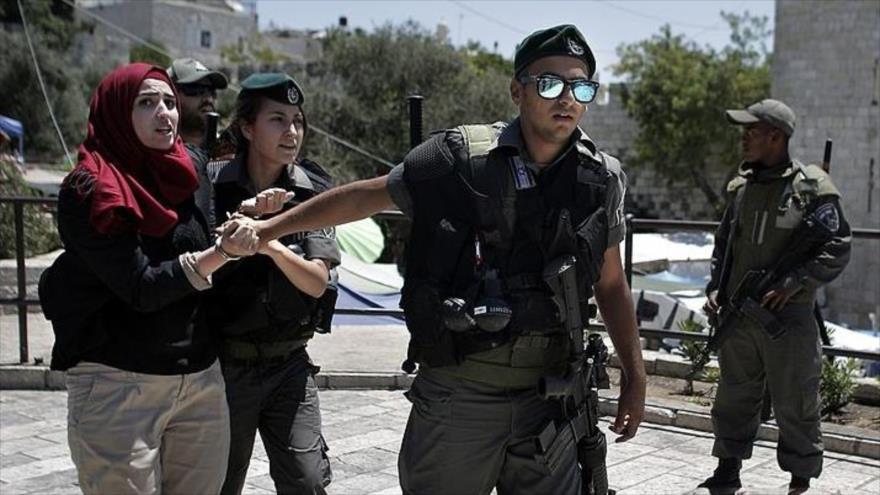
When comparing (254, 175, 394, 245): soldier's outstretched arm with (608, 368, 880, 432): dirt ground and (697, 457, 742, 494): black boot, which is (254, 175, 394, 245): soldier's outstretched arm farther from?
(608, 368, 880, 432): dirt ground

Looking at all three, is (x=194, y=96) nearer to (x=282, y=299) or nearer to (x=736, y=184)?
(x=282, y=299)

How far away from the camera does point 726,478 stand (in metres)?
5.08

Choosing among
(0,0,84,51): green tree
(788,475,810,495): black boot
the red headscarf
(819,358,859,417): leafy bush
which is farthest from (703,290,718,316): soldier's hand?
(0,0,84,51): green tree

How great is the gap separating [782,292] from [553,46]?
7.93 feet

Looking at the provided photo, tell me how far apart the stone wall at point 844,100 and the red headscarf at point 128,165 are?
25496 mm

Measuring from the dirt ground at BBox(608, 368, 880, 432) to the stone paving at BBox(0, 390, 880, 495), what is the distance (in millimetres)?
438

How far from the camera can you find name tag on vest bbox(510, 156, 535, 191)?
9.61ft

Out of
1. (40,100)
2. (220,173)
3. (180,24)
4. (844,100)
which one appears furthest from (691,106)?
(180,24)

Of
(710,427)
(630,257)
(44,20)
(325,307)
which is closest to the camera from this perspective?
(325,307)

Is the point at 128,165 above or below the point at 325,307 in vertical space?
above

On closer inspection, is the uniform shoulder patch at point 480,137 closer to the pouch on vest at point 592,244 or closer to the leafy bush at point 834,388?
the pouch on vest at point 592,244

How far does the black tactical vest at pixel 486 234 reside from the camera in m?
2.87

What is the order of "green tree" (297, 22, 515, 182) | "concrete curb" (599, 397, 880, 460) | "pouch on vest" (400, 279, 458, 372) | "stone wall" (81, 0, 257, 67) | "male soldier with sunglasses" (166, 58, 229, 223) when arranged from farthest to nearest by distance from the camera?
"stone wall" (81, 0, 257, 67), "green tree" (297, 22, 515, 182), "concrete curb" (599, 397, 880, 460), "male soldier with sunglasses" (166, 58, 229, 223), "pouch on vest" (400, 279, 458, 372)

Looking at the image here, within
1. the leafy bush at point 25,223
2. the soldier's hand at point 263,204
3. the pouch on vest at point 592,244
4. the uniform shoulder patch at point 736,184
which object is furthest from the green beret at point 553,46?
the leafy bush at point 25,223
